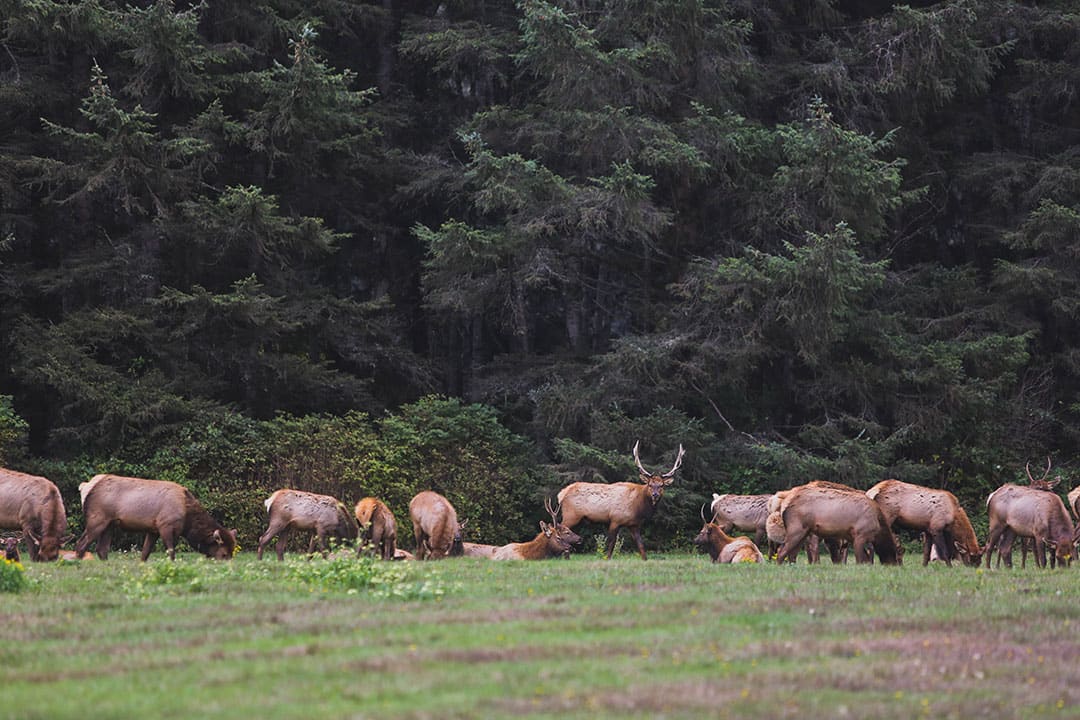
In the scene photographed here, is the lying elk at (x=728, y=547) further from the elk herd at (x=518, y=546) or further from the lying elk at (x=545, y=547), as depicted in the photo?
the lying elk at (x=545, y=547)

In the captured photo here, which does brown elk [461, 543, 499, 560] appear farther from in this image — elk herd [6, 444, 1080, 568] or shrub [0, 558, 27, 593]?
shrub [0, 558, 27, 593]

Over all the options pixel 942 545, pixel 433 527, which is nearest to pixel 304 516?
pixel 433 527

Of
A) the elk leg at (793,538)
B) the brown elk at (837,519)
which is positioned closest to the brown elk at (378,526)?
the elk leg at (793,538)

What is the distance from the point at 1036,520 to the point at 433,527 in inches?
366

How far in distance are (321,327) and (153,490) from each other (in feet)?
44.5

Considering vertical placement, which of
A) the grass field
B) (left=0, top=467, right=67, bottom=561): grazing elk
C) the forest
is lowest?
the grass field

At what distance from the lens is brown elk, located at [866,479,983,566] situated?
19.7 metres

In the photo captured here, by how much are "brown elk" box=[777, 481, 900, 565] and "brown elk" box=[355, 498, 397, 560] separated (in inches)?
250

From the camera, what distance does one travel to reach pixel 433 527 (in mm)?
21578

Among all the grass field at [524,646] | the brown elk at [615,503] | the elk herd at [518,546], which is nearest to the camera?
the grass field at [524,646]

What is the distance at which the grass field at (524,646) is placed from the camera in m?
8.53

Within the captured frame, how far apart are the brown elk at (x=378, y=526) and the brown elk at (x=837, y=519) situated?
6361 millimetres

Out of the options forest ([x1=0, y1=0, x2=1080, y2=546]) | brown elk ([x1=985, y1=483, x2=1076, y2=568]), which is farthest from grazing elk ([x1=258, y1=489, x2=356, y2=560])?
brown elk ([x1=985, y1=483, x2=1076, y2=568])

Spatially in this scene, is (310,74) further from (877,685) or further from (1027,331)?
(877,685)
